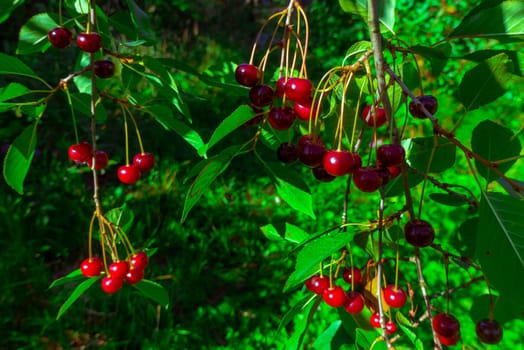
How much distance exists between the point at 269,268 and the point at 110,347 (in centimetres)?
91

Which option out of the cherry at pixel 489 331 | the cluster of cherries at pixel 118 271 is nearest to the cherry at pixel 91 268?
the cluster of cherries at pixel 118 271

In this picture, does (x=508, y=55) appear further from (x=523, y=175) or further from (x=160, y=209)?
(x=160, y=209)

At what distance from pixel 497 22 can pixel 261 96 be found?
30cm

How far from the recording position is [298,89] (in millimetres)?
609

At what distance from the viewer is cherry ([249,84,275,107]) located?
2.04 feet

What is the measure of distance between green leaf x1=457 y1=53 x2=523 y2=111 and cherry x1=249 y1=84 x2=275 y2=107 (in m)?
0.26

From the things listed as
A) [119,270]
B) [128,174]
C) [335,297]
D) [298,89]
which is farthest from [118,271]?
[298,89]

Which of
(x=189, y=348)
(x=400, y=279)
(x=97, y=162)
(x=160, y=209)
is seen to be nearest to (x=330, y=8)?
(x=160, y=209)

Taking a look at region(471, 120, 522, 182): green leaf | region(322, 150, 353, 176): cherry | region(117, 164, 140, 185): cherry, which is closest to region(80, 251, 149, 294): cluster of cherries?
region(117, 164, 140, 185): cherry

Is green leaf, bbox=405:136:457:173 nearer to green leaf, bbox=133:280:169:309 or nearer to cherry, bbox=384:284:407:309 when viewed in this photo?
cherry, bbox=384:284:407:309

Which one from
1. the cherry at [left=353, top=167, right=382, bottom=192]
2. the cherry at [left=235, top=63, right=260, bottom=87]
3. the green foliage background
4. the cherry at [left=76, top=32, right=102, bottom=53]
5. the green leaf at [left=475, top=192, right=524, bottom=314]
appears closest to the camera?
the green leaf at [left=475, top=192, right=524, bottom=314]

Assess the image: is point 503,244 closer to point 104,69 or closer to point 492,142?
point 492,142

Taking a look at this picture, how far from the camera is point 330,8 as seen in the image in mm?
4965

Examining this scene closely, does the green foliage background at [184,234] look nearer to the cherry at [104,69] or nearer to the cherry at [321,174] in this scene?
the cherry at [104,69]
